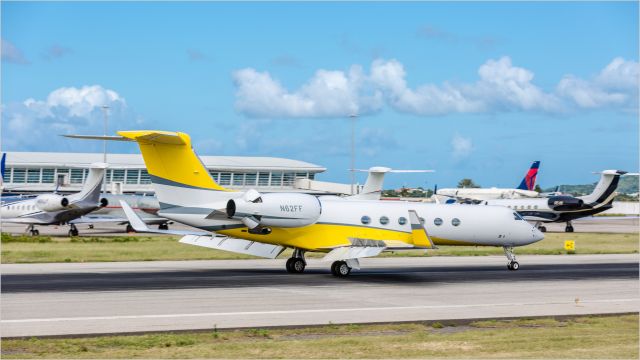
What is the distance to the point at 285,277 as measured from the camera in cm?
2831

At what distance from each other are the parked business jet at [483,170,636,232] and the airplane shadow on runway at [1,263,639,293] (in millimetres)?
35377

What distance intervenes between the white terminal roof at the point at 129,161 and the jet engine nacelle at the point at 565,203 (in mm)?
57200

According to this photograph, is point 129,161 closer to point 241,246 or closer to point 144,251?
point 144,251

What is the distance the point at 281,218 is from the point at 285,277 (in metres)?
2.13

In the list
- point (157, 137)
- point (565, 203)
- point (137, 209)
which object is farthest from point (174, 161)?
point (565, 203)

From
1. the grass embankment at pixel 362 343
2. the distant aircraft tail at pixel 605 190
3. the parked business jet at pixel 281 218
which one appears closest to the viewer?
the grass embankment at pixel 362 343

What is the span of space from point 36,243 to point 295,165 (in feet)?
284

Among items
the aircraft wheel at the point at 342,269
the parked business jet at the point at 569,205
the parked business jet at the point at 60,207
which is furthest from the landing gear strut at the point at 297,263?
the parked business jet at the point at 569,205

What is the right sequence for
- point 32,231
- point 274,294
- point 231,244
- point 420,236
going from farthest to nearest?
point 32,231, point 231,244, point 420,236, point 274,294

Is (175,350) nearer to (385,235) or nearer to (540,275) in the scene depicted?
(385,235)

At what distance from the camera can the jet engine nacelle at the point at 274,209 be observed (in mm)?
26703

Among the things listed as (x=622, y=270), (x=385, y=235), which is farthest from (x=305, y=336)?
(x=622, y=270)

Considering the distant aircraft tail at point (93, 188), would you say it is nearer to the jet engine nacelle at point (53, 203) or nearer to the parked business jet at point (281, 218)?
the jet engine nacelle at point (53, 203)

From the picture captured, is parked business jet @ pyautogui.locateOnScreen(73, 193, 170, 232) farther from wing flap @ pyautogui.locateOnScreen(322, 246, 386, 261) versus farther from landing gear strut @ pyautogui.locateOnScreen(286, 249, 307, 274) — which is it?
wing flap @ pyautogui.locateOnScreen(322, 246, 386, 261)
